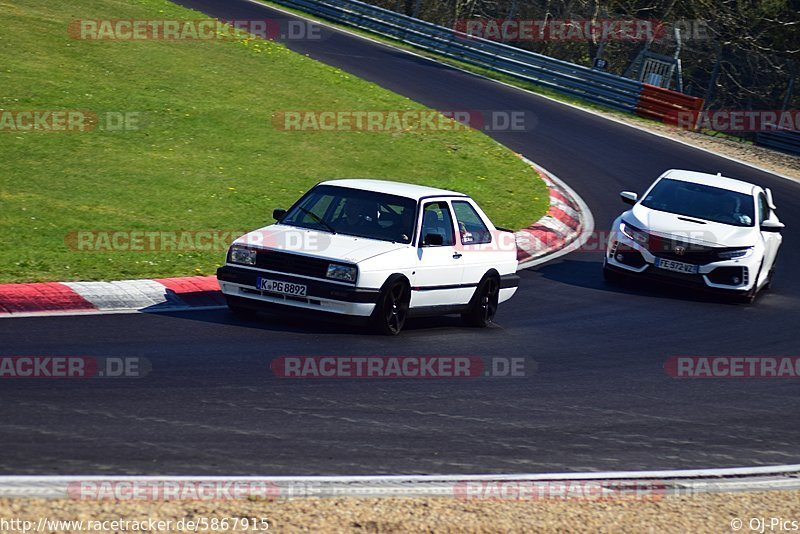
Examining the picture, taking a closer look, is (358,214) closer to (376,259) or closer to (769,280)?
(376,259)

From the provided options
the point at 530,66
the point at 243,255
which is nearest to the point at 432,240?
the point at 243,255

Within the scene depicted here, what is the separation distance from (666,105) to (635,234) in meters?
17.2

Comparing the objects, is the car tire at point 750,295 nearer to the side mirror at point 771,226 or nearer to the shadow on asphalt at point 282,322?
the side mirror at point 771,226

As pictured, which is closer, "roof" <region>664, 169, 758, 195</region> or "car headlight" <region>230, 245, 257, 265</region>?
"car headlight" <region>230, 245, 257, 265</region>

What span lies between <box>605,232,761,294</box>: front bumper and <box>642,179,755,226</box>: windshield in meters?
0.93

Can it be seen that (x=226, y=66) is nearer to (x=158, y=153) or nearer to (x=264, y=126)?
(x=264, y=126)

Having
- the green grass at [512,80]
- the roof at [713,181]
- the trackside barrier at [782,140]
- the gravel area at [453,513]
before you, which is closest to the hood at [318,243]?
the gravel area at [453,513]

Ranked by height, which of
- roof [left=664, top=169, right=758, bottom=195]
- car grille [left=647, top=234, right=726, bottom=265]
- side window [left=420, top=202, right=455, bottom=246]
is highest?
side window [left=420, top=202, right=455, bottom=246]

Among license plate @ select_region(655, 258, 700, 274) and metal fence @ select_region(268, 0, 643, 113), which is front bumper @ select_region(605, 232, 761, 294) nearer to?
license plate @ select_region(655, 258, 700, 274)

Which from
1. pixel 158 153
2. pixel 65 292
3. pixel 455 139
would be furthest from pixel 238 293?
pixel 455 139

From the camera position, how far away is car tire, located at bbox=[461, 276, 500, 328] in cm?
1225

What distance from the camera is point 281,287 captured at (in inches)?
423

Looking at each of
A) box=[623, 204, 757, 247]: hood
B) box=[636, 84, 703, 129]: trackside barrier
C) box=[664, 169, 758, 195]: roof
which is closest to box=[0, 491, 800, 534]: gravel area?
box=[623, 204, 757, 247]: hood

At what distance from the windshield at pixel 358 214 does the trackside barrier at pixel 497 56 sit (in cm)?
2146
